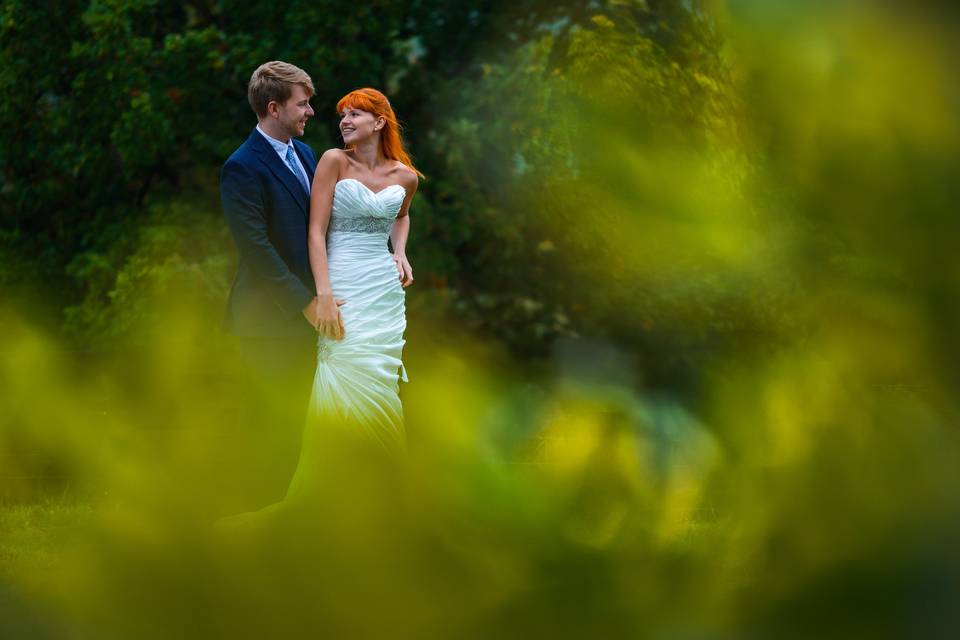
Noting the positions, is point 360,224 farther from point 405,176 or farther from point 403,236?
point 403,236

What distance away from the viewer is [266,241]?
11.5 ft

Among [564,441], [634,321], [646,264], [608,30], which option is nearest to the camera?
[564,441]

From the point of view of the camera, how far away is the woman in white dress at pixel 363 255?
3.11 m

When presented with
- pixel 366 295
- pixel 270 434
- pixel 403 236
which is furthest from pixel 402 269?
pixel 270 434

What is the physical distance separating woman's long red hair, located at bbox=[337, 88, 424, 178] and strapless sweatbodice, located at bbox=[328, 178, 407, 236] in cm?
13

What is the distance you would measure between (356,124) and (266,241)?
0.70 m

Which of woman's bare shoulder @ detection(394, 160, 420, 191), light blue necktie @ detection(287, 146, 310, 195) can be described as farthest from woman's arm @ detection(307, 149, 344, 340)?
light blue necktie @ detection(287, 146, 310, 195)

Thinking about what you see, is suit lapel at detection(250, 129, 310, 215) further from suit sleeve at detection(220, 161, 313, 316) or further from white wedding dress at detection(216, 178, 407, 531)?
white wedding dress at detection(216, 178, 407, 531)

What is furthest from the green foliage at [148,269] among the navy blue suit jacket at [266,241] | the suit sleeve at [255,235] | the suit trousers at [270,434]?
the suit trousers at [270,434]

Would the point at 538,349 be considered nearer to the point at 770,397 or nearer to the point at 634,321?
the point at 634,321

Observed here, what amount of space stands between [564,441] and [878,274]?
7.2 inches

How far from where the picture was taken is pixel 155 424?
66cm

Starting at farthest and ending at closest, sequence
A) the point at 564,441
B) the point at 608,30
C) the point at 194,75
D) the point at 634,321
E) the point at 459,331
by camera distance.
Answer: the point at 459,331 < the point at 194,75 < the point at 634,321 < the point at 608,30 < the point at 564,441

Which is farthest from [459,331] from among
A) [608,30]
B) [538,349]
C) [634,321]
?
[608,30]
